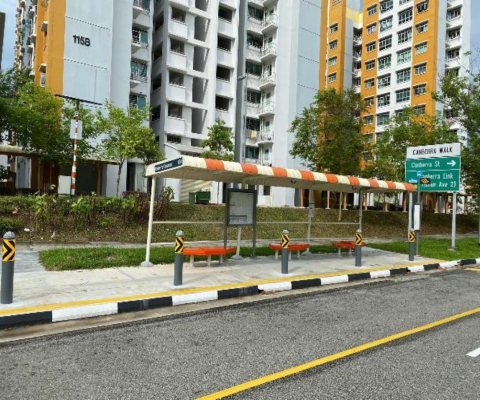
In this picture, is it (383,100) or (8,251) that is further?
(383,100)

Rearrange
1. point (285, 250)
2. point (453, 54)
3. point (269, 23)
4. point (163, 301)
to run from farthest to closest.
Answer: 1. point (453, 54)
2. point (269, 23)
3. point (285, 250)
4. point (163, 301)

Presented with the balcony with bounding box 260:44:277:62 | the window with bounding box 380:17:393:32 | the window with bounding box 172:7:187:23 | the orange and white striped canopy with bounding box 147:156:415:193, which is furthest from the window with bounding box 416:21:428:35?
the orange and white striped canopy with bounding box 147:156:415:193

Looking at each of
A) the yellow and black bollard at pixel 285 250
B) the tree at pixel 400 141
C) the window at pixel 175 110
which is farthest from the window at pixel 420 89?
the yellow and black bollard at pixel 285 250

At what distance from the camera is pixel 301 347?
478 centimetres

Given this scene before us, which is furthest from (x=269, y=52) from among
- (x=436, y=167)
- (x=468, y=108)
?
(x=436, y=167)

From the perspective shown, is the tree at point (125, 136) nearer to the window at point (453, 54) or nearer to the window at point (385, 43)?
the window at point (385, 43)

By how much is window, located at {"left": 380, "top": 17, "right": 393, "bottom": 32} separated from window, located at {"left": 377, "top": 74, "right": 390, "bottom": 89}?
23.6 feet

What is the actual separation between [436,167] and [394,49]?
48585 millimetres

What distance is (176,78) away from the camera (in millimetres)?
34938

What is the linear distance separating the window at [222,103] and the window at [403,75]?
1238 inches

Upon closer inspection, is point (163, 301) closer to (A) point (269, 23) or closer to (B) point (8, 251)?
(B) point (8, 251)

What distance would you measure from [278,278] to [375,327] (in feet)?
11.4

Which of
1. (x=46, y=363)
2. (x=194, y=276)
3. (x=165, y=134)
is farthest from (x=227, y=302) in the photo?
(x=165, y=134)

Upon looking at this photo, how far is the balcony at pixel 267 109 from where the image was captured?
3750 centimetres
